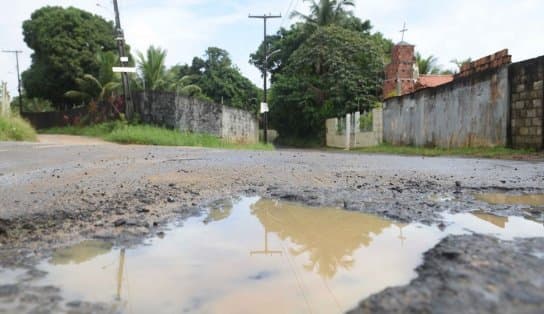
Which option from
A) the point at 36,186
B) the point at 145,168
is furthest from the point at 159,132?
the point at 36,186

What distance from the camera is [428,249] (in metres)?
2.15

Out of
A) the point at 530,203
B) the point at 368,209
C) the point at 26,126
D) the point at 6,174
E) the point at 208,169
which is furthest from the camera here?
the point at 26,126

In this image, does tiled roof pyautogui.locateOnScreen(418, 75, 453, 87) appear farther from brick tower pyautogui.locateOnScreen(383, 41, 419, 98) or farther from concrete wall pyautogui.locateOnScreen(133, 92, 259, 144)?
concrete wall pyautogui.locateOnScreen(133, 92, 259, 144)

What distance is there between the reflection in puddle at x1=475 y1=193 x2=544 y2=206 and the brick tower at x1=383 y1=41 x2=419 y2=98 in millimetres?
18015

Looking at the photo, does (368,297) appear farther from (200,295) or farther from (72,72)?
(72,72)

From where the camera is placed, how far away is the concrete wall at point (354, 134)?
21.0m

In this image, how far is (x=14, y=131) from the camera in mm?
13227

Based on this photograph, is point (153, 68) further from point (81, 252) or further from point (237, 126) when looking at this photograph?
point (81, 252)

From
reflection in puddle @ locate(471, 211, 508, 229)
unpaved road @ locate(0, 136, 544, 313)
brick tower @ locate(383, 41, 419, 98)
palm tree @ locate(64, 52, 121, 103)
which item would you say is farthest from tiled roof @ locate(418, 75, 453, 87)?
reflection in puddle @ locate(471, 211, 508, 229)

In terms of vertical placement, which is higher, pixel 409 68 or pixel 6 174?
pixel 409 68

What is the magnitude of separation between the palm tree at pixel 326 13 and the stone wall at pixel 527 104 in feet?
68.5

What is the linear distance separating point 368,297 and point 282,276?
0.40 m

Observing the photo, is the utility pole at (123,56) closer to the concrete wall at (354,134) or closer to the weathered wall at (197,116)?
the weathered wall at (197,116)

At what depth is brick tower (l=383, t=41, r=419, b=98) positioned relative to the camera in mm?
21172
